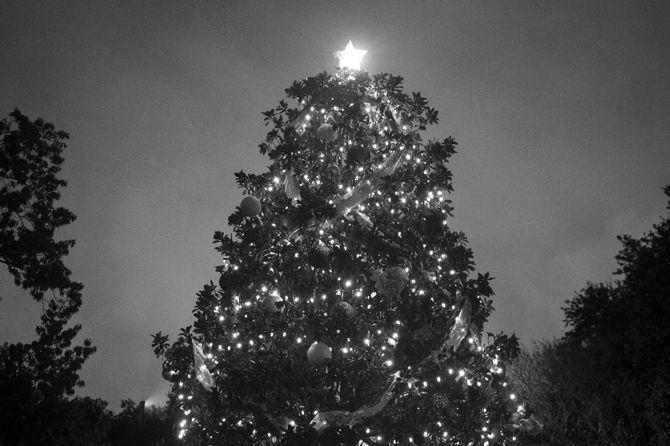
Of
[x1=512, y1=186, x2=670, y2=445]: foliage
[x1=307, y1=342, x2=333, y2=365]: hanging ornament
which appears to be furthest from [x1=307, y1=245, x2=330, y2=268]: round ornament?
[x1=512, y1=186, x2=670, y2=445]: foliage

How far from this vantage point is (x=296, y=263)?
5957 mm

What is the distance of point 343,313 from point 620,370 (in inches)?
605

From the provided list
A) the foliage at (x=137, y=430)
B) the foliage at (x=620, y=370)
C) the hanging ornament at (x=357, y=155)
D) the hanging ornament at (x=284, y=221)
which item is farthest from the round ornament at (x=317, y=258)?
the foliage at (x=137, y=430)

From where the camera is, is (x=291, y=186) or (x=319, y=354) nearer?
(x=319, y=354)

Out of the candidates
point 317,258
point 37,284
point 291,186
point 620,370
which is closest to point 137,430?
point 37,284

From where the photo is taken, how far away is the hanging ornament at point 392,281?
5.56m

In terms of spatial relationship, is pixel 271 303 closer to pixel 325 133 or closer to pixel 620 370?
pixel 325 133

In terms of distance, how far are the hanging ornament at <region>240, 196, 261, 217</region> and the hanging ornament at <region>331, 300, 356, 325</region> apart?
1.83 metres

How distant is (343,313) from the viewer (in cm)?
531

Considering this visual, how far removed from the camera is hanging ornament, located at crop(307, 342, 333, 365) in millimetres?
4887

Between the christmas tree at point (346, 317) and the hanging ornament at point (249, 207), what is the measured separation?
2 cm

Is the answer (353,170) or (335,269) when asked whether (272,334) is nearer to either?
(335,269)

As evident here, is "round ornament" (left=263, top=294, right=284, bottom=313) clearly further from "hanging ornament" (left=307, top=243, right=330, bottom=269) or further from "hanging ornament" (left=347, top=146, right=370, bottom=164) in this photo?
"hanging ornament" (left=347, top=146, right=370, bottom=164)

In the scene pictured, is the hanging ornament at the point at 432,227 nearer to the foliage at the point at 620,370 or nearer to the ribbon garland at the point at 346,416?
the ribbon garland at the point at 346,416
